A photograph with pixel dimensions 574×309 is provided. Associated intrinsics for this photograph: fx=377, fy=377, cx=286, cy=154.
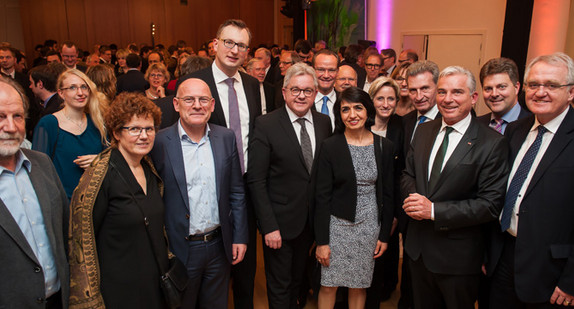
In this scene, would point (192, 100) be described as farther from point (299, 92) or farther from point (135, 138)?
point (299, 92)

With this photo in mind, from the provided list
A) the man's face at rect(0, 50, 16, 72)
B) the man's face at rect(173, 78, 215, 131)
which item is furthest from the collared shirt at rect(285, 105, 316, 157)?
the man's face at rect(0, 50, 16, 72)

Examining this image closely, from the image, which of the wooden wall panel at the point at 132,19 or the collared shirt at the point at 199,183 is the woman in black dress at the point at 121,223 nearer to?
the collared shirt at the point at 199,183

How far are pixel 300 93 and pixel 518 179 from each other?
1415 mm

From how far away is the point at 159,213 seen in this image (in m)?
2.07

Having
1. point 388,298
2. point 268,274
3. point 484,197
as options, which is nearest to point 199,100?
point 268,274

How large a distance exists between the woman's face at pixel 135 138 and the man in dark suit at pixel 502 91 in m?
2.36

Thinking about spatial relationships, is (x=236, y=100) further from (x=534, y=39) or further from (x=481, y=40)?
(x=481, y=40)

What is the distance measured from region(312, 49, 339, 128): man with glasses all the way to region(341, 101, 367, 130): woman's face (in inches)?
33.9

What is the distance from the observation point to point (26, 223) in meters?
1.65

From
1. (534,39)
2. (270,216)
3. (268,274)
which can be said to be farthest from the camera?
(534,39)

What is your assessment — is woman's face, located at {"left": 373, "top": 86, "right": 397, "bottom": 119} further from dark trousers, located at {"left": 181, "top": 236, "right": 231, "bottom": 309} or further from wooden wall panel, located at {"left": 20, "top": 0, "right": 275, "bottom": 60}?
wooden wall panel, located at {"left": 20, "top": 0, "right": 275, "bottom": 60}

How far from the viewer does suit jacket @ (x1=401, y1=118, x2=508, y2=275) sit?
84.6 inches

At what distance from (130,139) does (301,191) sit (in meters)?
1.16

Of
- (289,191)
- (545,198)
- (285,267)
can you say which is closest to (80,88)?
(289,191)
